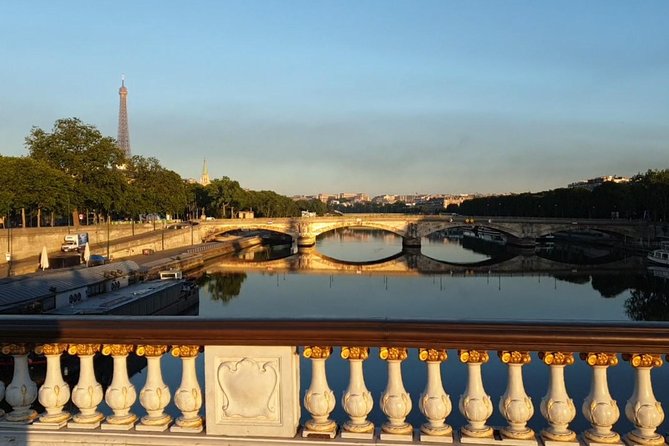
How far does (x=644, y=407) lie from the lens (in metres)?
2.66

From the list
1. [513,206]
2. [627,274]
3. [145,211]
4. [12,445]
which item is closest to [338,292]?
[627,274]

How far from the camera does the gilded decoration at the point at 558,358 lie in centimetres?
272

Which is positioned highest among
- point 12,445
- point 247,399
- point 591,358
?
point 591,358

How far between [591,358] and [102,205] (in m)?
53.6

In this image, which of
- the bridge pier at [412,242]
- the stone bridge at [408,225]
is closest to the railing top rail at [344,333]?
the stone bridge at [408,225]

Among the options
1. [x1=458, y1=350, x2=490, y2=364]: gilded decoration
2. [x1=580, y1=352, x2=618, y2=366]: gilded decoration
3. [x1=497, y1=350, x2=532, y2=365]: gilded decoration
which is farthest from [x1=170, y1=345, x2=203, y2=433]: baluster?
[x1=580, y1=352, x2=618, y2=366]: gilded decoration

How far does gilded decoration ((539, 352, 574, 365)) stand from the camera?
2.72 m

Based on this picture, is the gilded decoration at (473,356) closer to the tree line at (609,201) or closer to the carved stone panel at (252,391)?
the carved stone panel at (252,391)

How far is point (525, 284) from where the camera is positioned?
41.3 metres

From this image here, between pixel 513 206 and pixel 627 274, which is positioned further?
pixel 513 206

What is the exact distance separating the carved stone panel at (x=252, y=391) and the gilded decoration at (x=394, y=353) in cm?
45

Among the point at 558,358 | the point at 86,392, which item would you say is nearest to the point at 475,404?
the point at 558,358

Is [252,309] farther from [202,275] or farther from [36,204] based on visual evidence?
[36,204]

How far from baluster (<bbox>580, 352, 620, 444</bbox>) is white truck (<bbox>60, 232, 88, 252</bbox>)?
44607 mm
